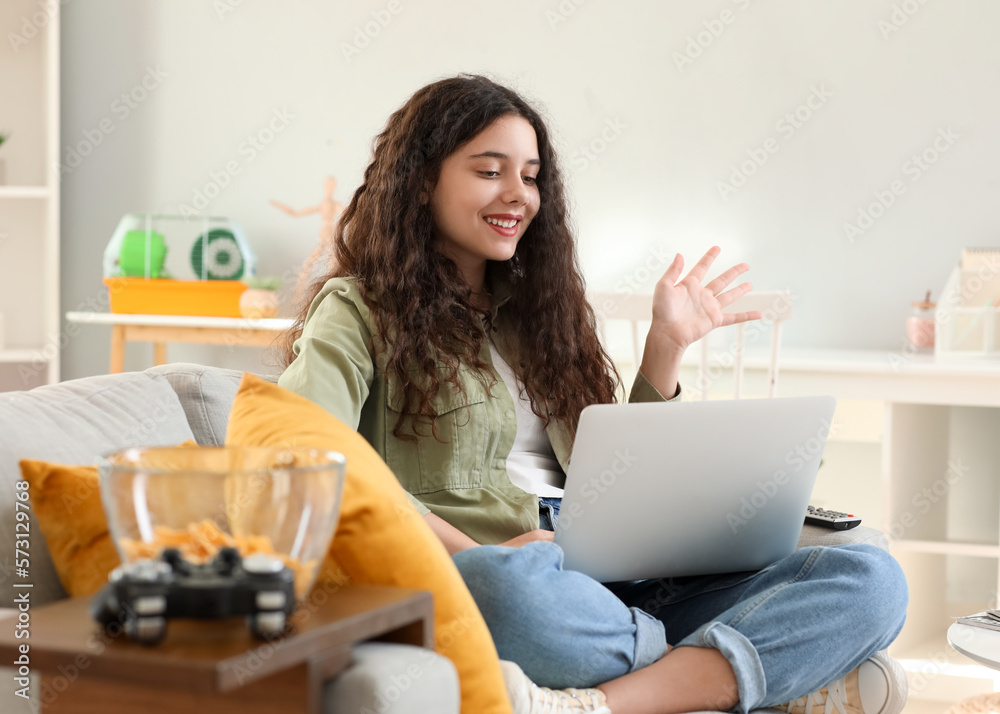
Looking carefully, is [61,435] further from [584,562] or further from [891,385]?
[891,385]

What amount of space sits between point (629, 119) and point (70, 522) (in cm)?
214

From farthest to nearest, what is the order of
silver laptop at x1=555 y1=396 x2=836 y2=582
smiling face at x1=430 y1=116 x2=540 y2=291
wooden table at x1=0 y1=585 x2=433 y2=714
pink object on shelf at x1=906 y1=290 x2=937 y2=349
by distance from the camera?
pink object on shelf at x1=906 y1=290 x2=937 y2=349 → smiling face at x1=430 y1=116 x2=540 y2=291 → silver laptop at x1=555 y1=396 x2=836 y2=582 → wooden table at x1=0 y1=585 x2=433 y2=714

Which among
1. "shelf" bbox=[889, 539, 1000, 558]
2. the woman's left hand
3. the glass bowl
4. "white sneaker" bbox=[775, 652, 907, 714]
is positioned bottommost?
"shelf" bbox=[889, 539, 1000, 558]

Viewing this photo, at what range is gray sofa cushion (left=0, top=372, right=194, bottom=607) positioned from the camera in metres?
0.95

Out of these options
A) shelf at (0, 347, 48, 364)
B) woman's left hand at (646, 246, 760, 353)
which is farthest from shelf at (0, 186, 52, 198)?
woman's left hand at (646, 246, 760, 353)

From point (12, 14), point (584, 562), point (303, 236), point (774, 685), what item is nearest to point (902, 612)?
point (774, 685)

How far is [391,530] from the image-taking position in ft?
2.87

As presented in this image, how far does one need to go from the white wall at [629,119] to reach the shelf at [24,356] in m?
0.27

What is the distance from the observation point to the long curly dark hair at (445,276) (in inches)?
55.4

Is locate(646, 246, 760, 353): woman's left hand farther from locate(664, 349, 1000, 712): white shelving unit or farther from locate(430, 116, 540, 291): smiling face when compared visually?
locate(664, 349, 1000, 712): white shelving unit

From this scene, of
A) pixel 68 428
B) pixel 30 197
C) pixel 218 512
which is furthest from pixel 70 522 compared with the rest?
pixel 30 197

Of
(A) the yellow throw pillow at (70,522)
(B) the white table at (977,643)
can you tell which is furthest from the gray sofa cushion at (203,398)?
(B) the white table at (977,643)

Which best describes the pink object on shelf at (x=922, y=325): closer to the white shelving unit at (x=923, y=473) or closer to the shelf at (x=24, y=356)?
the white shelving unit at (x=923, y=473)

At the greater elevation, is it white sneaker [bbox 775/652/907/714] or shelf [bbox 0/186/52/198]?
shelf [bbox 0/186/52/198]
